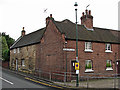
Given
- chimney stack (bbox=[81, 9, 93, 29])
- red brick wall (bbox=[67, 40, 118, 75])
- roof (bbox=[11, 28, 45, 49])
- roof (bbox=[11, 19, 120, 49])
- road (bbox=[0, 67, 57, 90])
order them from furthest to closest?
1. roof (bbox=[11, 28, 45, 49])
2. chimney stack (bbox=[81, 9, 93, 29])
3. roof (bbox=[11, 19, 120, 49])
4. red brick wall (bbox=[67, 40, 118, 75])
5. road (bbox=[0, 67, 57, 90])

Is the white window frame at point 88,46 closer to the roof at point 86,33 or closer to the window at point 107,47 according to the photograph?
the roof at point 86,33

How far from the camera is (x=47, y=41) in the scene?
22406mm

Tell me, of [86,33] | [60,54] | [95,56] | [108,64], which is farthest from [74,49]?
[108,64]

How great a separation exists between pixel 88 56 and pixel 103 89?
7.85m

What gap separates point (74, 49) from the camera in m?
19.5

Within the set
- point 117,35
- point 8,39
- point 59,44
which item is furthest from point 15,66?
point 8,39

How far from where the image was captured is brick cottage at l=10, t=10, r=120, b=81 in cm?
1906

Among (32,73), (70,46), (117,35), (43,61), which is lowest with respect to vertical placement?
(32,73)

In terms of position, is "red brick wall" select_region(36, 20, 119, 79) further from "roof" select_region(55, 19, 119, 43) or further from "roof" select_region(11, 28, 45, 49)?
"roof" select_region(11, 28, 45, 49)

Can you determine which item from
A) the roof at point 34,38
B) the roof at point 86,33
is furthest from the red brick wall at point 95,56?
the roof at point 34,38

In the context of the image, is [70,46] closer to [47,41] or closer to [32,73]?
[47,41]

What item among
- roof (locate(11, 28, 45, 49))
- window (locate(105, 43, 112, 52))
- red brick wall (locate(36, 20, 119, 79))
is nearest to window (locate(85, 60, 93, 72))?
red brick wall (locate(36, 20, 119, 79))

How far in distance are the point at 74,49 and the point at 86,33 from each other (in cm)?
418

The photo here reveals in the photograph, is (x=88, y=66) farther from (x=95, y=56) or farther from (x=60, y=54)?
(x=60, y=54)
